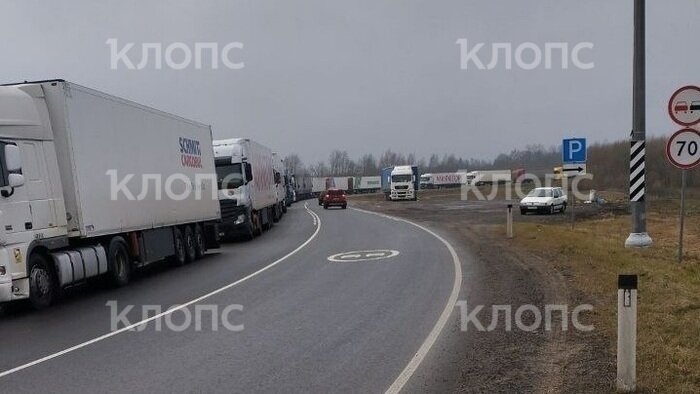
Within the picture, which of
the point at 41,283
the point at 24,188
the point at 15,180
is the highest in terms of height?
the point at 15,180

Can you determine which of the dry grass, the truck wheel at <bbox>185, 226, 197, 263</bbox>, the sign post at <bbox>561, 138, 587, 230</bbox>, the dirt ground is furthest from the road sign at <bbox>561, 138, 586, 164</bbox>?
the truck wheel at <bbox>185, 226, 197, 263</bbox>

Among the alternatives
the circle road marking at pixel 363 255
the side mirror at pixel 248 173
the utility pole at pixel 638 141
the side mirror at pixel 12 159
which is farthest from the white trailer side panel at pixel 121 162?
the utility pole at pixel 638 141

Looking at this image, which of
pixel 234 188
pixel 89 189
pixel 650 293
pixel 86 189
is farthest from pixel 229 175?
pixel 650 293

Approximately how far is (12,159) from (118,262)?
154 inches

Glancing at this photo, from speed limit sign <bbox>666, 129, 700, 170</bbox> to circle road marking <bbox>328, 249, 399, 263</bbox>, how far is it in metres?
7.03

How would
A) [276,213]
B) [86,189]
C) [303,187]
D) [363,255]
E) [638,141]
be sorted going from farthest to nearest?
[303,187]
[276,213]
[363,255]
[638,141]
[86,189]

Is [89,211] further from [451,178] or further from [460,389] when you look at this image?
[451,178]

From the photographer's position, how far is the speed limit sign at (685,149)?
483 inches

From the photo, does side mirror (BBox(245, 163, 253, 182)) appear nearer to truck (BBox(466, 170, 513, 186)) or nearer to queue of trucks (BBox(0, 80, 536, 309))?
queue of trucks (BBox(0, 80, 536, 309))

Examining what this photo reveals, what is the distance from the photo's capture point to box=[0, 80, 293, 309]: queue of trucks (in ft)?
33.5

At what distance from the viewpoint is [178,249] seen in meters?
16.9

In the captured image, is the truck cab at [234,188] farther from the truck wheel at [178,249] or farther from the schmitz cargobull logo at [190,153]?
the truck wheel at [178,249]

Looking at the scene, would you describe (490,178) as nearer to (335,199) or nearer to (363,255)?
(335,199)

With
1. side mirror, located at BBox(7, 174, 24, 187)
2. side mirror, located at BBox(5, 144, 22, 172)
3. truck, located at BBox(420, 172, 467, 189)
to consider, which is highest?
side mirror, located at BBox(5, 144, 22, 172)
